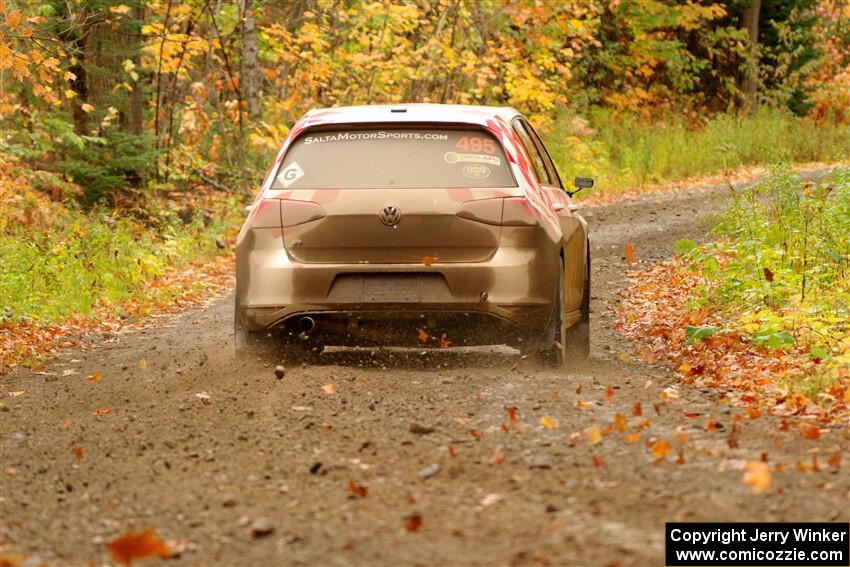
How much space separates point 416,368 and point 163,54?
13.4 meters

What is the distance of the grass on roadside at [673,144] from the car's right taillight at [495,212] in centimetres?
1727

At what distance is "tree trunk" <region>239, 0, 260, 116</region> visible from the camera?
2352 centimetres

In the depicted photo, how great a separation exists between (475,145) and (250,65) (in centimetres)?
1616

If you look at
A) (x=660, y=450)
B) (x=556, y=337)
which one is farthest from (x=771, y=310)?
(x=660, y=450)

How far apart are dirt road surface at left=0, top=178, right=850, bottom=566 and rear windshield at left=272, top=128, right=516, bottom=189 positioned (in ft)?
4.06

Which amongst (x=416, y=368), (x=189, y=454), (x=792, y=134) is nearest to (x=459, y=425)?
(x=189, y=454)

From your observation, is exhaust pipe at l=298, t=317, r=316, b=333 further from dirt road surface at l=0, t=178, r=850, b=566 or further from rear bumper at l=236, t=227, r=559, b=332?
dirt road surface at l=0, t=178, r=850, b=566

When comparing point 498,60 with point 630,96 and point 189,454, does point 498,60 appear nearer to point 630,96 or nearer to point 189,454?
point 630,96

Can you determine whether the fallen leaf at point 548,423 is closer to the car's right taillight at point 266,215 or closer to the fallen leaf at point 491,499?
the fallen leaf at point 491,499

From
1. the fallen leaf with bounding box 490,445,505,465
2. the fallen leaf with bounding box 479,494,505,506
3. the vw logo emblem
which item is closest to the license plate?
the vw logo emblem

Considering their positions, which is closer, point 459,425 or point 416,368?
point 459,425

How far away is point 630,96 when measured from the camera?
3288 cm

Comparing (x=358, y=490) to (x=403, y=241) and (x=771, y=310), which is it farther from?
(x=771, y=310)

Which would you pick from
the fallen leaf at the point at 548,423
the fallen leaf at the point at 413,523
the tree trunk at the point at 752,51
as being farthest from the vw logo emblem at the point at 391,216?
the tree trunk at the point at 752,51
